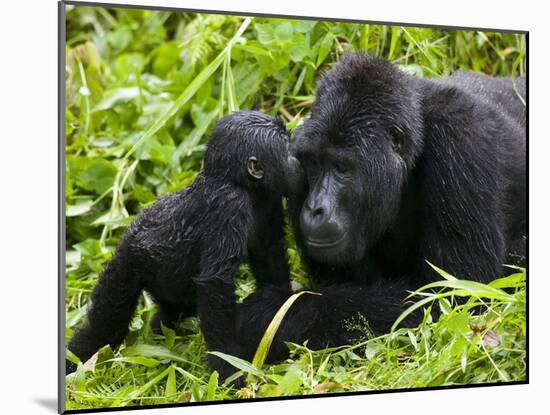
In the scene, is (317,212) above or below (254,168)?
below

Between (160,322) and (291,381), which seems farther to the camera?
(160,322)

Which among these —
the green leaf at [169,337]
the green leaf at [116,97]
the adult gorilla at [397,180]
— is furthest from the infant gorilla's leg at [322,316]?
the green leaf at [116,97]

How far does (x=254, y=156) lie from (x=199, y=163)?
1.35 m

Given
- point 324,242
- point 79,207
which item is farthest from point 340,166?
point 79,207

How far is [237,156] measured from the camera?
12.8 feet

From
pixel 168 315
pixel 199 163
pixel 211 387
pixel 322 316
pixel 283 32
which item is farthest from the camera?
pixel 199 163

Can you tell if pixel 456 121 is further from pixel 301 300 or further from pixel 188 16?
pixel 188 16

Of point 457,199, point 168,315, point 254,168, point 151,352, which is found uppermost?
point 254,168

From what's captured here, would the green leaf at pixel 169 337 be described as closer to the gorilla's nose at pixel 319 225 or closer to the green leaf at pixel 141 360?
the green leaf at pixel 141 360

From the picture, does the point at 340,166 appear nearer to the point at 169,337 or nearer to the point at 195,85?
the point at 169,337

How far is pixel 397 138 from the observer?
4.05 meters

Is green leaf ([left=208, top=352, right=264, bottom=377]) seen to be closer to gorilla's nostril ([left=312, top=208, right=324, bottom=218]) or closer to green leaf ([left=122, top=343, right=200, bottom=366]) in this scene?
green leaf ([left=122, top=343, right=200, bottom=366])

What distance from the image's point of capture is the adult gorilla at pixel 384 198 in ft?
13.0

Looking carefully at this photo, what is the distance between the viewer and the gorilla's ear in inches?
154
